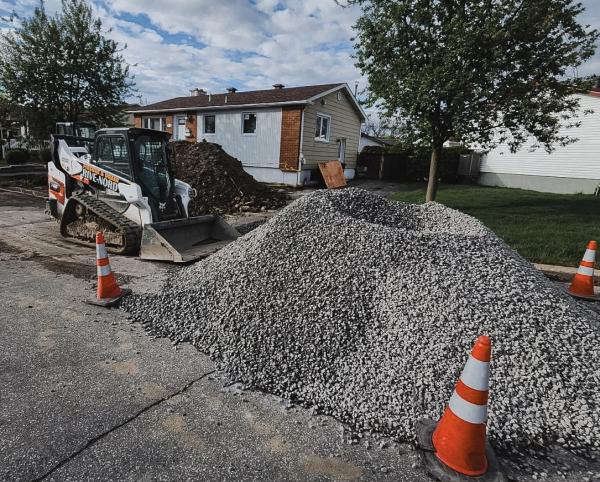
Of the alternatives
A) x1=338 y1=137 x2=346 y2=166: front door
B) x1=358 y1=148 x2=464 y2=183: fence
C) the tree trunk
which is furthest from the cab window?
x1=358 y1=148 x2=464 y2=183: fence

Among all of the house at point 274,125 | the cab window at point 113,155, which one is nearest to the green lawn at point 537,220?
the house at point 274,125

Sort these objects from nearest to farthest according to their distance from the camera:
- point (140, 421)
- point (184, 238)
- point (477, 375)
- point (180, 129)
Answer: point (477, 375) < point (140, 421) < point (184, 238) < point (180, 129)

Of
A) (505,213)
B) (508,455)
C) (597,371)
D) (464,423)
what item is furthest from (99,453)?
(505,213)

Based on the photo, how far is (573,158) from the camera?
17.4m

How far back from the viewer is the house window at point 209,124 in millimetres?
19469

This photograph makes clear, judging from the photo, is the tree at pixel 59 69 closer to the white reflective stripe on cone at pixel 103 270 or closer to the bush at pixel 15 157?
the bush at pixel 15 157

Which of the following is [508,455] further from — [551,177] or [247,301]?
[551,177]

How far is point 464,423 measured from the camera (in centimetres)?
214

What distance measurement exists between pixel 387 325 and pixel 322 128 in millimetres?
17334

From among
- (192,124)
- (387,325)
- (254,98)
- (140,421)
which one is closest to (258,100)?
(254,98)

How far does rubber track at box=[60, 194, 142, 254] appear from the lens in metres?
6.40

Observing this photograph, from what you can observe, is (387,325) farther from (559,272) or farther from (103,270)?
(559,272)

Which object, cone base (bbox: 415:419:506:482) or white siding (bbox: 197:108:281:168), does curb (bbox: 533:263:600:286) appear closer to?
cone base (bbox: 415:419:506:482)

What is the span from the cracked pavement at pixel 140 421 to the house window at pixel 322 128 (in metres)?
16.4
